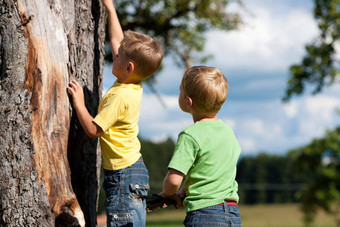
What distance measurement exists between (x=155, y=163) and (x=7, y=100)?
133 ft

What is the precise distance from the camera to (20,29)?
12.1 ft

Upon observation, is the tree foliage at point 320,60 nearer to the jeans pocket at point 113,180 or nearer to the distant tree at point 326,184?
the distant tree at point 326,184

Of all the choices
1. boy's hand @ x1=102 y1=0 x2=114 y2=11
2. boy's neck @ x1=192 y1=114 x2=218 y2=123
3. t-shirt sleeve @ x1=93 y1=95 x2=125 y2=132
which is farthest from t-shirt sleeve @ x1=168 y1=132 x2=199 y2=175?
boy's hand @ x1=102 y1=0 x2=114 y2=11

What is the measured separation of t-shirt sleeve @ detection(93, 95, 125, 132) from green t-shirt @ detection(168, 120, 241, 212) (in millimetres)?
615

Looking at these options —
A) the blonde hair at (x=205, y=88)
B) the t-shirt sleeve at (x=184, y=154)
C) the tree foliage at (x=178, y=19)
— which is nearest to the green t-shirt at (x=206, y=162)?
the t-shirt sleeve at (x=184, y=154)

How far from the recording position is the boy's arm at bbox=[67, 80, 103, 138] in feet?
11.4

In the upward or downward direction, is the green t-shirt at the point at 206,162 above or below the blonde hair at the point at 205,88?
below

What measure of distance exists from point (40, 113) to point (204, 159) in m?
1.34

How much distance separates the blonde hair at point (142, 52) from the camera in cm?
369

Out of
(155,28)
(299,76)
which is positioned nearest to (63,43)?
Answer: (155,28)

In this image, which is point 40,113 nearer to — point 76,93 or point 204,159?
point 76,93

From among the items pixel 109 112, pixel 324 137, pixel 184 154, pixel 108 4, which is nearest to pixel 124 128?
pixel 109 112

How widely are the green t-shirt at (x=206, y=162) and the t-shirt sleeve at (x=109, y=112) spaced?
0.62m

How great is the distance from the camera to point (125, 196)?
11.8 feet
